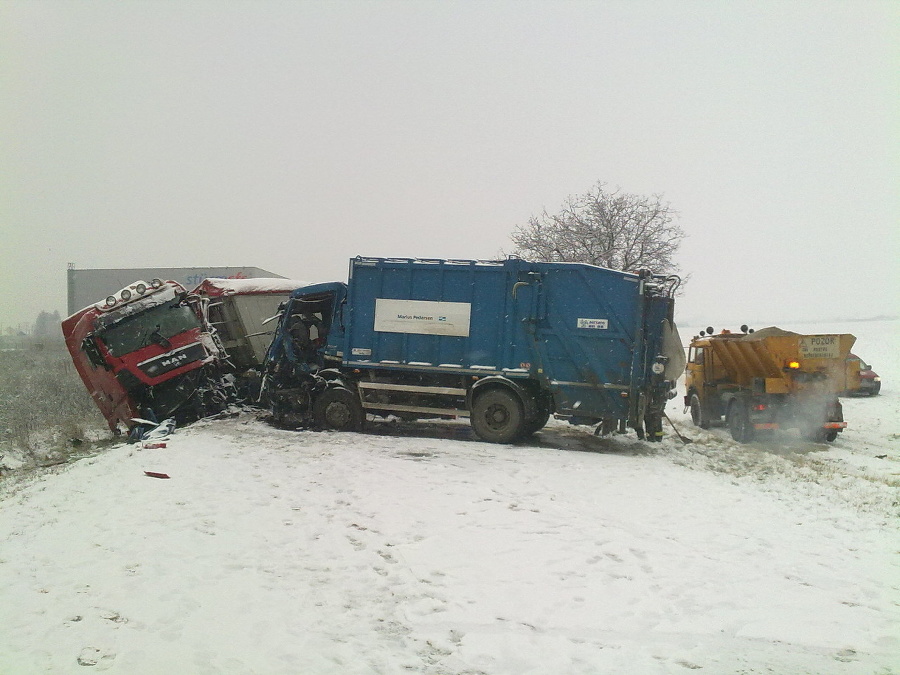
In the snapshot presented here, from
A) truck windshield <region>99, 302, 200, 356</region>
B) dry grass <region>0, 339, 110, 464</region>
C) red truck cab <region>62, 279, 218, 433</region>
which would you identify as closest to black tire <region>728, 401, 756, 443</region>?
red truck cab <region>62, 279, 218, 433</region>

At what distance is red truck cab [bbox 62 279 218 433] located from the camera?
40.1ft

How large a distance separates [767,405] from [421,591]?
10.2 meters

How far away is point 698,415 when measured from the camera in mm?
15766

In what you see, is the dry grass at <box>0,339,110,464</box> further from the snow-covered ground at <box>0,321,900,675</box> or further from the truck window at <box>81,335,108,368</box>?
the snow-covered ground at <box>0,321,900,675</box>

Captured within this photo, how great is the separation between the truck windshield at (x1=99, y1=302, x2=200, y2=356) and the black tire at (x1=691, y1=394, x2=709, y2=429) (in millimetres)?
12318

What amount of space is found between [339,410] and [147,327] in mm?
4522

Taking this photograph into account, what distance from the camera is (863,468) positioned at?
1052cm

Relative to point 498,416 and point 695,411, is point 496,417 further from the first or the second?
point 695,411

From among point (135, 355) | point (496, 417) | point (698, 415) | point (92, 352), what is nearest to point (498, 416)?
point (496, 417)

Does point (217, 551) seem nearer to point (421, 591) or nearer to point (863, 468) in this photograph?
point (421, 591)

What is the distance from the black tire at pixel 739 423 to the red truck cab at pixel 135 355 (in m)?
11.4

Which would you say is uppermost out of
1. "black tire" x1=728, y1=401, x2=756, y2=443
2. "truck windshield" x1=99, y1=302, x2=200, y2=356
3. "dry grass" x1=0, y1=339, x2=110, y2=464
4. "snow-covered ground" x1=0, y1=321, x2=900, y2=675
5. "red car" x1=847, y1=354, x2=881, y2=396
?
"truck windshield" x1=99, y1=302, x2=200, y2=356

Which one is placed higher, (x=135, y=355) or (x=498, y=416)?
(x=135, y=355)

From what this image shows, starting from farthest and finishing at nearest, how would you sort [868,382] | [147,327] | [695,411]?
[868,382]
[695,411]
[147,327]
